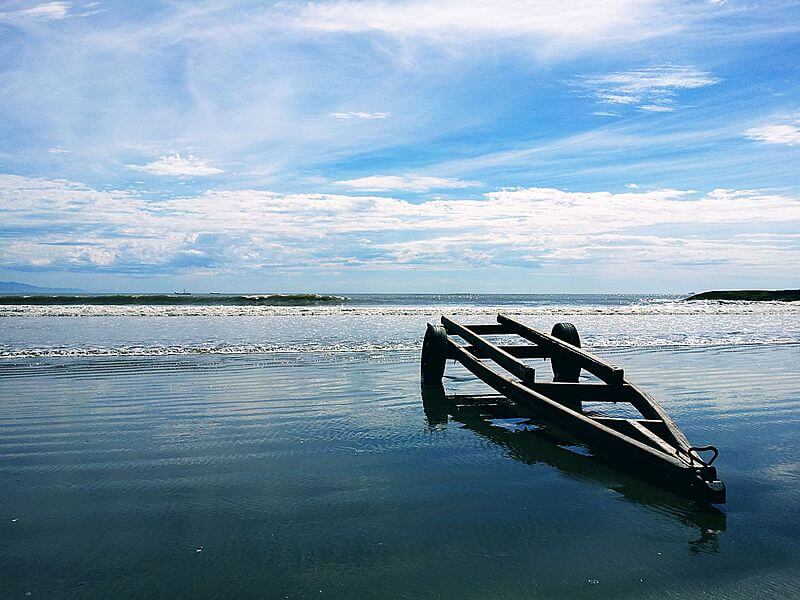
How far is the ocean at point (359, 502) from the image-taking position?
3.59 metres

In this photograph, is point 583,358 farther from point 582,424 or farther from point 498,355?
point 582,424

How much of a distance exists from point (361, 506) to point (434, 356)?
585 centimetres

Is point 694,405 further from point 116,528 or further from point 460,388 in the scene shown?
point 116,528

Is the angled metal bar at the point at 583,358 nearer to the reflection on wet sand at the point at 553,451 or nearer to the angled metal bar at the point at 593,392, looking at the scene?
the angled metal bar at the point at 593,392

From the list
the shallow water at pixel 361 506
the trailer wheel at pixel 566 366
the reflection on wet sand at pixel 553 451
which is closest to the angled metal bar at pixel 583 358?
the trailer wheel at pixel 566 366

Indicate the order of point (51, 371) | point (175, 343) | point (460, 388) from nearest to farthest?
point (460, 388) < point (51, 371) < point (175, 343)

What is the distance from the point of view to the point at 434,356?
412 inches

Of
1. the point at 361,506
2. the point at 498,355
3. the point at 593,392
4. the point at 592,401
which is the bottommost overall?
the point at 361,506

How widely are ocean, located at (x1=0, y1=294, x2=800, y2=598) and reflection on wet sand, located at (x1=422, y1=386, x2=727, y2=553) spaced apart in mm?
26

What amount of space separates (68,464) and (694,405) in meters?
7.42

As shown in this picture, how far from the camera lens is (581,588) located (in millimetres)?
3459

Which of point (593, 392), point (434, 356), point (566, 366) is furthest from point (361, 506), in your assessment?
point (434, 356)

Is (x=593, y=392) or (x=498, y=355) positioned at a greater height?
(x=498, y=355)

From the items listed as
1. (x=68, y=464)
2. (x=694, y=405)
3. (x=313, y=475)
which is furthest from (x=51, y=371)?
(x=694, y=405)
